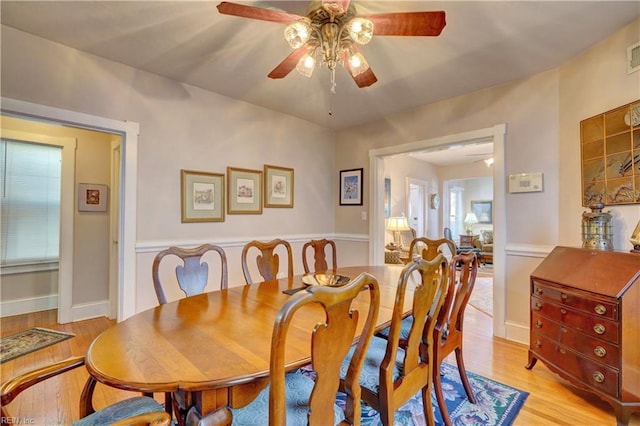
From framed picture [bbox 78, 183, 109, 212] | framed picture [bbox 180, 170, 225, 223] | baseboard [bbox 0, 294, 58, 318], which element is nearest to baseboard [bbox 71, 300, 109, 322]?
baseboard [bbox 0, 294, 58, 318]

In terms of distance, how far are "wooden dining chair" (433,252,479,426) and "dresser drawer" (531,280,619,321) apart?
0.76m

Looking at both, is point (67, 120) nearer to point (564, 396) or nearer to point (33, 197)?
point (33, 197)

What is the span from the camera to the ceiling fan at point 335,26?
1.46 metres

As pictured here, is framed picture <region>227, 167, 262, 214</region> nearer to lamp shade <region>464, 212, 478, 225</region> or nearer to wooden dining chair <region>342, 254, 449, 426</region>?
wooden dining chair <region>342, 254, 449, 426</region>

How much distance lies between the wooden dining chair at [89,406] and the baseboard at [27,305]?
334 centimetres

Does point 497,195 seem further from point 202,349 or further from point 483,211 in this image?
point 483,211

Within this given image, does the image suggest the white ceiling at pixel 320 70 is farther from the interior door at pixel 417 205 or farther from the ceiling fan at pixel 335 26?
the interior door at pixel 417 205

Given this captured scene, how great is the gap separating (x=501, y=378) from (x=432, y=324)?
1.27m

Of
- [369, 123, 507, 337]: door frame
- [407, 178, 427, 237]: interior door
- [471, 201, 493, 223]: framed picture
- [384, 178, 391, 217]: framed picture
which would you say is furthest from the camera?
[471, 201, 493, 223]: framed picture

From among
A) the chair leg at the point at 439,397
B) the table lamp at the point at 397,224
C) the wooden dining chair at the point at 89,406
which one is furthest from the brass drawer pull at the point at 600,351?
the table lamp at the point at 397,224

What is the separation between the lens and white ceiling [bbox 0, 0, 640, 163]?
1854 mm

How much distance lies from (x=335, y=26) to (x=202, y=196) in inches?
82.5

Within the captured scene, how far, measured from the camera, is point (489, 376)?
7.30 feet

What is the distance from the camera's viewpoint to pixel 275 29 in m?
2.06
